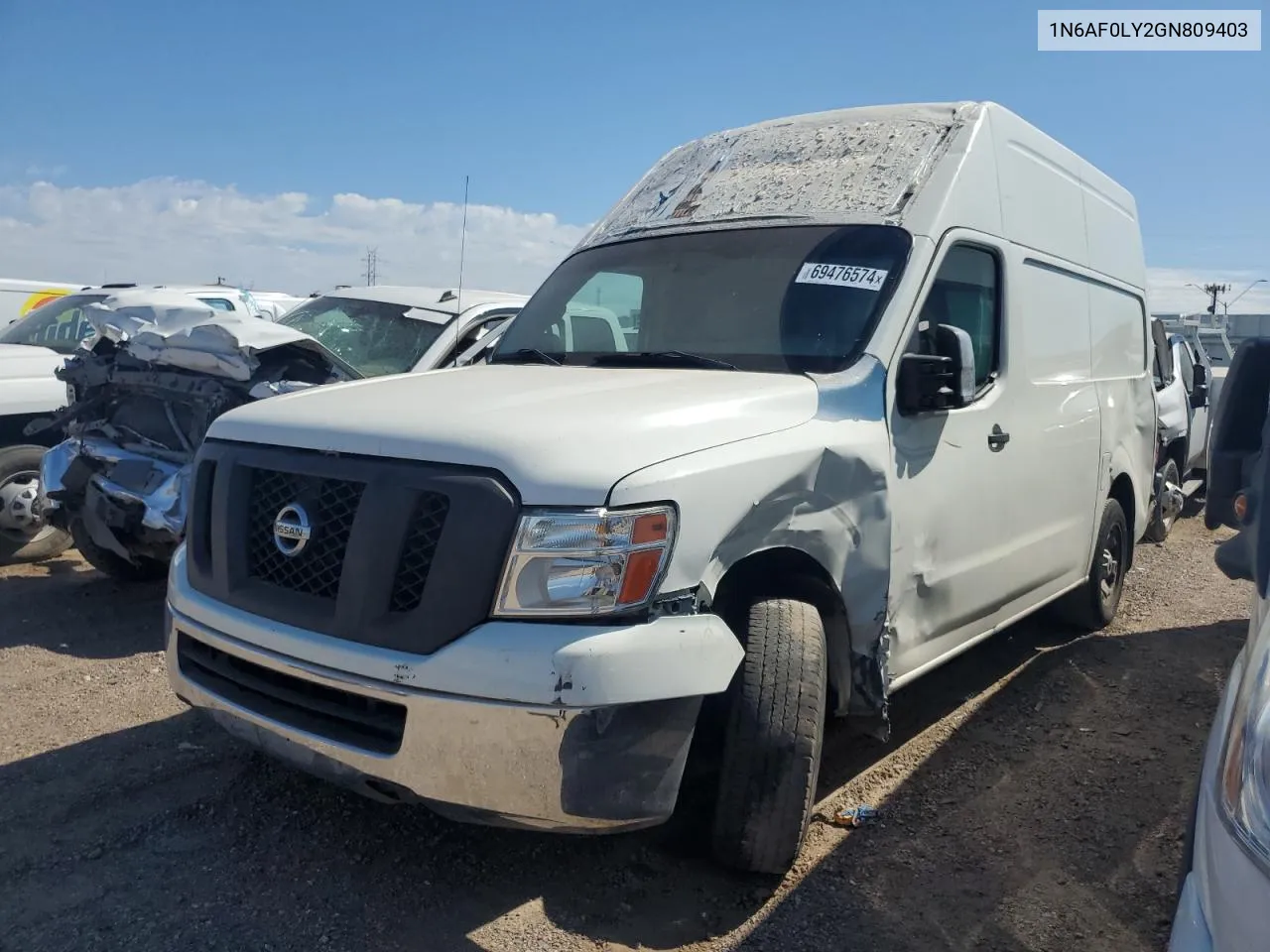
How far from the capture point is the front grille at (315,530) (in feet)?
9.18

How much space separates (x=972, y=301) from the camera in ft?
13.3

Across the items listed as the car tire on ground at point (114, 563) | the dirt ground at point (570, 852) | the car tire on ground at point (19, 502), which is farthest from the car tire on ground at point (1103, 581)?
the car tire on ground at point (19, 502)

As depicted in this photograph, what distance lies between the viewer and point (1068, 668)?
17.2 feet

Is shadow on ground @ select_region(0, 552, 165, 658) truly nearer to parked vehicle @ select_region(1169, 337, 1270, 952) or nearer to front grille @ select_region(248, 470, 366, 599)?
front grille @ select_region(248, 470, 366, 599)

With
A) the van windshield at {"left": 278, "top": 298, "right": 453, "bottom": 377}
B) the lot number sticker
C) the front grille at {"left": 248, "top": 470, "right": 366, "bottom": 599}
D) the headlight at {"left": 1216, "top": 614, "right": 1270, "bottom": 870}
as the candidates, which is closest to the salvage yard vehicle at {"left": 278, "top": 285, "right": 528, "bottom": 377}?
the van windshield at {"left": 278, "top": 298, "right": 453, "bottom": 377}

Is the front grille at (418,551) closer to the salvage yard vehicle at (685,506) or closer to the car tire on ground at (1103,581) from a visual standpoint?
the salvage yard vehicle at (685,506)

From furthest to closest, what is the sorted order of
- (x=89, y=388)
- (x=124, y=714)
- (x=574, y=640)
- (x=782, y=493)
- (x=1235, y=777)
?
(x=89, y=388) → (x=124, y=714) → (x=782, y=493) → (x=574, y=640) → (x=1235, y=777)

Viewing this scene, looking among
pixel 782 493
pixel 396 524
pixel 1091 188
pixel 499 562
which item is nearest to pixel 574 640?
pixel 499 562

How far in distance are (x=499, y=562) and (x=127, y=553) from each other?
3.74m

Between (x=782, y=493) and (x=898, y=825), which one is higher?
(x=782, y=493)

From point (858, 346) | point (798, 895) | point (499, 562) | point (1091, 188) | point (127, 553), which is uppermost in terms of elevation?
point (1091, 188)

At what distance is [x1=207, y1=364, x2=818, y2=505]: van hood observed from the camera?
258 cm

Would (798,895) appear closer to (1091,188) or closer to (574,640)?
(574,640)

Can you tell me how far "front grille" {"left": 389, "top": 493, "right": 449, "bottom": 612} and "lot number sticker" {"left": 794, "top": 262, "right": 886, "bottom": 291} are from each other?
1.70 meters
